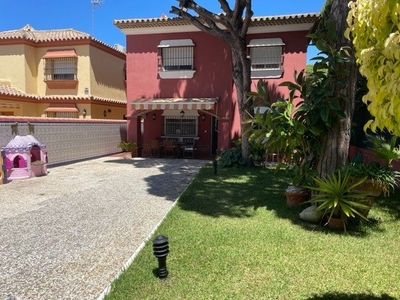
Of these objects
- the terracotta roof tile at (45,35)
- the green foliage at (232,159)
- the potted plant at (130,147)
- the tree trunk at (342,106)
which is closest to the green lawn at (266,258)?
the tree trunk at (342,106)

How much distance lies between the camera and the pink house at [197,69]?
1948cm

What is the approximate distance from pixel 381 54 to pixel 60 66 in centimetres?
3060

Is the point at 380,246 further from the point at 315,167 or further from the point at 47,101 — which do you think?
the point at 47,101

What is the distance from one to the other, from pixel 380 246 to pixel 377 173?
223cm

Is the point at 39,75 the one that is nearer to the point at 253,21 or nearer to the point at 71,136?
the point at 71,136

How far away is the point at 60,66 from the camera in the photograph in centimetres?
2766

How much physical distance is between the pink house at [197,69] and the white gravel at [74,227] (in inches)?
283

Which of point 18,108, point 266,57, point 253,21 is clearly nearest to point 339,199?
point 266,57

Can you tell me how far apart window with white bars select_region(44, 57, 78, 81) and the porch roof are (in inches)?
467

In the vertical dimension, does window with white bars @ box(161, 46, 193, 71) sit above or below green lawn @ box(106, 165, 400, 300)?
above

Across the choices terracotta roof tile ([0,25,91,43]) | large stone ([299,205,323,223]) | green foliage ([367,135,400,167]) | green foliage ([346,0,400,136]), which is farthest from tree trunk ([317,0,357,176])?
terracotta roof tile ([0,25,91,43])

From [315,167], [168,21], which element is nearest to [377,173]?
[315,167]

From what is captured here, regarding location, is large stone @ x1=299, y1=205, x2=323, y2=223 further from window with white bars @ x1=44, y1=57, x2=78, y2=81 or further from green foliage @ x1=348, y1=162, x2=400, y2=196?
window with white bars @ x1=44, y1=57, x2=78, y2=81

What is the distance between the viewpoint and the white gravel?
5.01 m
